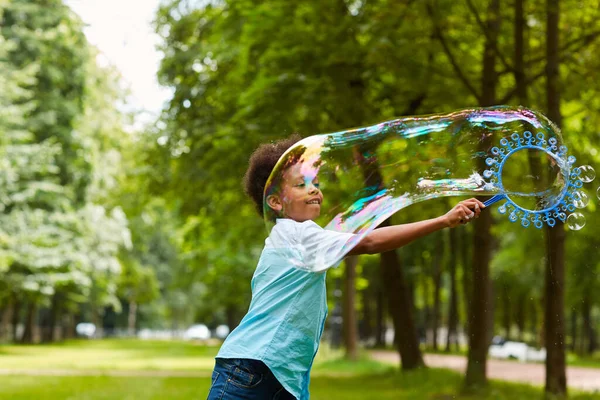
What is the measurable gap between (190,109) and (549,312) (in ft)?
31.5

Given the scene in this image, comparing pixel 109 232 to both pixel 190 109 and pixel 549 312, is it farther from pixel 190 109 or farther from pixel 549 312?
pixel 549 312

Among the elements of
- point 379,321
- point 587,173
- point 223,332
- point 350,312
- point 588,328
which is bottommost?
point 223,332

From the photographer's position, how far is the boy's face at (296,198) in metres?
3.74

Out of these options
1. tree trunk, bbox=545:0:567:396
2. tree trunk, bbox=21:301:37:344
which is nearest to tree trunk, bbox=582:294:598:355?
tree trunk, bbox=545:0:567:396

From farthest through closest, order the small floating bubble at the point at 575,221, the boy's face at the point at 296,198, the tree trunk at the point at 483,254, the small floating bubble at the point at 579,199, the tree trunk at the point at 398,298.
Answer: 1. the tree trunk at the point at 398,298
2. the tree trunk at the point at 483,254
3. the small floating bubble at the point at 575,221
4. the small floating bubble at the point at 579,199
5. the boy's face at the point at 296,198

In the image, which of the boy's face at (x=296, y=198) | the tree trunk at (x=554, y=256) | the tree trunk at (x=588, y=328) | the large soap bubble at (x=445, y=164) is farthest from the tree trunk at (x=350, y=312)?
the boy's face at (x=296, y=198)

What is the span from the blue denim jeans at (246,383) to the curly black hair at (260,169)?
→ 938 millimetres

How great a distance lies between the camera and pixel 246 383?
3.33 m

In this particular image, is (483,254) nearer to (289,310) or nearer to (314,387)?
(314,387)

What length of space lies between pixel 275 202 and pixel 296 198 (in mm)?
118

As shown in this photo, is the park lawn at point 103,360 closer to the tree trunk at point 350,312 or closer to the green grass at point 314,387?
the green grass at point 314,387

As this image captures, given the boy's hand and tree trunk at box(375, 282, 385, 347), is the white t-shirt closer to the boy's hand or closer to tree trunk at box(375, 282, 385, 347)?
the boy's hand

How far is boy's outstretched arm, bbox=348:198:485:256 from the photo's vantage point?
3314 millimetres

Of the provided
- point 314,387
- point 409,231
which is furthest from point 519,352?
point 409,231
